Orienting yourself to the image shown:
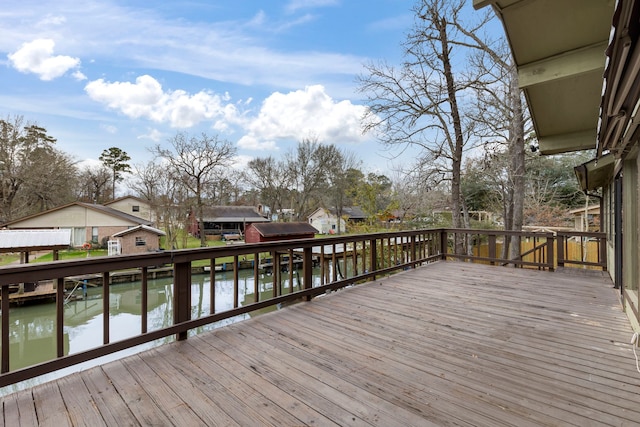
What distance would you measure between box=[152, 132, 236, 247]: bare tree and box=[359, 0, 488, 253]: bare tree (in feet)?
45.3

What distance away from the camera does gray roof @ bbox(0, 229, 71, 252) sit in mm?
8757

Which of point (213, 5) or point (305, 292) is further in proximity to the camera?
point (213, 5)

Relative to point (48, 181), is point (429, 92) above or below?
above

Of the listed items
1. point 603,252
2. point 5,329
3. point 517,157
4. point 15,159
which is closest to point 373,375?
point 5,329

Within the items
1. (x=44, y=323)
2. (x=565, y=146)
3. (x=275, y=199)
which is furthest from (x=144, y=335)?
(x=275, y=199)

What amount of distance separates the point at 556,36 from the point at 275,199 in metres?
24.0

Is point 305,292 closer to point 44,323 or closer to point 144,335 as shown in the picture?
point 144,335

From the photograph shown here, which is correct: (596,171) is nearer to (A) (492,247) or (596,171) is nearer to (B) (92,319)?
(A) (492,247)

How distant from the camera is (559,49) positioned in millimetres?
2576

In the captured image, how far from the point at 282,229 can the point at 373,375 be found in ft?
58.6

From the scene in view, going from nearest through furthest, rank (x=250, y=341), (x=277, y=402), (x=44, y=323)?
(x=277, y=402), (x=250, y=341), (x=44, y=323)

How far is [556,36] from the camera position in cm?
244

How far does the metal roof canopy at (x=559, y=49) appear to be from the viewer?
2104 millimetres

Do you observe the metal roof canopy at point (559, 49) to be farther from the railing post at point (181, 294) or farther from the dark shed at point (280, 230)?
the dark shed at point (280, 230)
